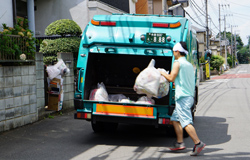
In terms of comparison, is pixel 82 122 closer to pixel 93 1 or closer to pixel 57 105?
pixel 57 105

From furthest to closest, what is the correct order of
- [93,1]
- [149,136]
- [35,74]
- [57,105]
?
1. [93,1]
2. [57,105]
3. [35,74]
4. [149,136]

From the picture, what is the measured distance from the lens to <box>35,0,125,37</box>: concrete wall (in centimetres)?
1560

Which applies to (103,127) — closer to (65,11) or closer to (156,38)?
(156,38)

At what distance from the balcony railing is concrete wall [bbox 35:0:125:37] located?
6884 millimetres

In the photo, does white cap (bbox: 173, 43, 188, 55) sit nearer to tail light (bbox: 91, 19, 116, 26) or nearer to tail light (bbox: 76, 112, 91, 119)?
tail light (bbox: 91, 19, 116, 26)

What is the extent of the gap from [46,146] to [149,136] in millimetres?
2360

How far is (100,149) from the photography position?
20.8ft

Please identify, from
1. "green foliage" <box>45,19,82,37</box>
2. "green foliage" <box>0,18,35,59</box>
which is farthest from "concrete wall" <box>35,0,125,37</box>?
"green foliage" <box>0,18,35,59</box>

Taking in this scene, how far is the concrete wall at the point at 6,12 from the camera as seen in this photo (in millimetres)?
9688

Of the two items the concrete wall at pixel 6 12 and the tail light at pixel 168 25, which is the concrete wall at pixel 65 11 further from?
the tail light at pixel 168 25

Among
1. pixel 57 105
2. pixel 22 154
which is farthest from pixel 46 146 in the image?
pixel 57 105

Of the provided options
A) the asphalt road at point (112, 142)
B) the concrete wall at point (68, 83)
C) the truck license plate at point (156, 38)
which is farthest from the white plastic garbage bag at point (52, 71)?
the truck license plate at point (156, 38)

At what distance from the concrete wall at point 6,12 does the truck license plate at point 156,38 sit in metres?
5.06

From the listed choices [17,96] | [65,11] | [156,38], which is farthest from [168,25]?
[65,11]
